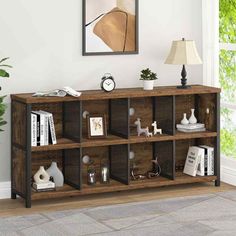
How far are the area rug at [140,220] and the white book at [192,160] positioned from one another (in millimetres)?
464

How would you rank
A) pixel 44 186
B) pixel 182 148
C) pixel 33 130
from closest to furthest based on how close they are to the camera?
pixel 33 130 → pixel 44 186 → pixel 182 148

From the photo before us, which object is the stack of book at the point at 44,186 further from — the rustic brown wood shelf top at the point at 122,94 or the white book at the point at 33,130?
the rustic brown wood shelf top at the point at 122,94

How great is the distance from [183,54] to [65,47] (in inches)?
36.7

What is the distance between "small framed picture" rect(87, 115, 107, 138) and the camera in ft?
18.2

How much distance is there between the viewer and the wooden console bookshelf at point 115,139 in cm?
534

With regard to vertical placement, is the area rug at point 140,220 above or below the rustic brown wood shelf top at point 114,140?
below

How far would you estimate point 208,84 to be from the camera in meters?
6.20

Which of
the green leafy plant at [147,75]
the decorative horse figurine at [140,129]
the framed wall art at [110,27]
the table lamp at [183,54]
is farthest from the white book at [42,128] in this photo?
the table lamp at [183,54]

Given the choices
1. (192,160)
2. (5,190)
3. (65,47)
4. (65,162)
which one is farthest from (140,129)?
(5,190)

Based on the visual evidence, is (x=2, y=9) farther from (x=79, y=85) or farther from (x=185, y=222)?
(x=185, y=222)

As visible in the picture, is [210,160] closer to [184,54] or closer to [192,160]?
[192,160]

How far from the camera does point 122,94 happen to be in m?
5.47

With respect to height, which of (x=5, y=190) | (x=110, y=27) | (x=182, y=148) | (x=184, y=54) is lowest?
(x=5, y=190)

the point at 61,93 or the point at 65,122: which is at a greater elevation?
the point at 61,93
